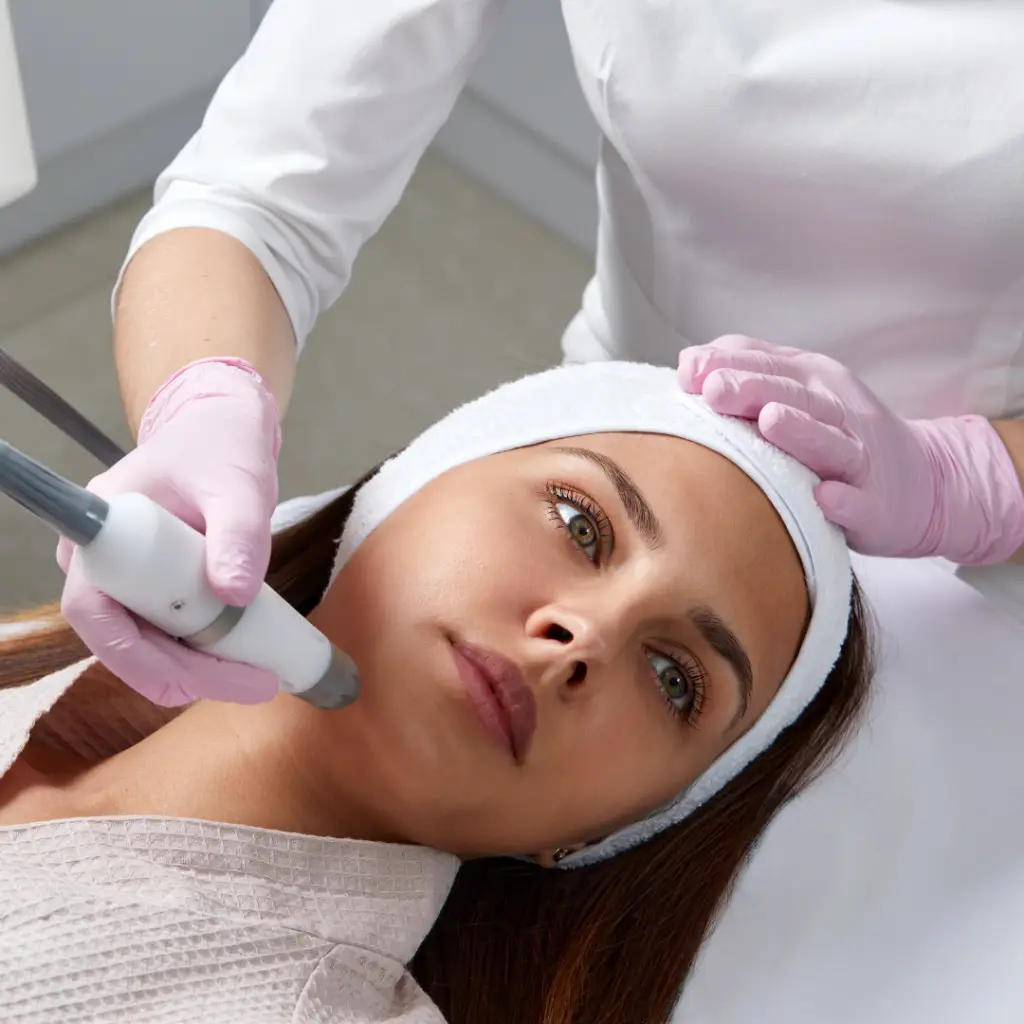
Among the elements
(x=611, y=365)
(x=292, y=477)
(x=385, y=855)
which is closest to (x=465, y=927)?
(x=385, y=855)

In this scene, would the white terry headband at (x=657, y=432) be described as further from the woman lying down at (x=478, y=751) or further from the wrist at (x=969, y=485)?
the wrist at (x=969, y=485)

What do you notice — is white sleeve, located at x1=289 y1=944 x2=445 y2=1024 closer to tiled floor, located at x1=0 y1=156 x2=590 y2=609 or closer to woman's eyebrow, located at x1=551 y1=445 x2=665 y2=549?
woman's eyebrow, located at x1=551 y1=445 x2=665 y2=549

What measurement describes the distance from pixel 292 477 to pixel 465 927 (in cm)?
100

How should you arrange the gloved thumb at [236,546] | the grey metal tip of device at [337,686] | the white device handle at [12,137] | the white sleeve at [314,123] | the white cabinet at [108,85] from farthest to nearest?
1. the white cabinet at [108,85]
2. the white device handle at [12,137]
3. the white sleeve at [314,123]
4. the grey metal tip of device at [337,686]
5. the gloved thumb at [236,546]

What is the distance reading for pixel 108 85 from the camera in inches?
80.0

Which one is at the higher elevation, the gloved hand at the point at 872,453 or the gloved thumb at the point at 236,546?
the gloved thumb at the point at 236,546

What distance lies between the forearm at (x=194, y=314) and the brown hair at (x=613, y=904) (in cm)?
21

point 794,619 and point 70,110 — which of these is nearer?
point 794,619

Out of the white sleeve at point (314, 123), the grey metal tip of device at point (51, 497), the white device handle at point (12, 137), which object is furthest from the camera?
the white device handle at point (12, 137)

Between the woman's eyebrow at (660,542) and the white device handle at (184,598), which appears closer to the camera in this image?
the white device handle at (184,598)

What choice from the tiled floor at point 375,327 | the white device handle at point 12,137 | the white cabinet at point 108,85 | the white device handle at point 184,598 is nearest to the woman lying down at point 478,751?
the white device handle at point 184,598

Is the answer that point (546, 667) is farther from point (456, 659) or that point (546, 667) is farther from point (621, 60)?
point (621, 60)

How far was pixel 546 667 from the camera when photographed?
0.88 metres

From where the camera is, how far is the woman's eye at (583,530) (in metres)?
0.95
